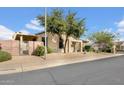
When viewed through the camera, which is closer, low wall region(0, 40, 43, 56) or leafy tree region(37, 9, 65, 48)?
low wall region(0, 40, 43, 56)

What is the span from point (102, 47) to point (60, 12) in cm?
2361

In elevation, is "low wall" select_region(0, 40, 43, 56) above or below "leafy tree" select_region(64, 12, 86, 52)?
below

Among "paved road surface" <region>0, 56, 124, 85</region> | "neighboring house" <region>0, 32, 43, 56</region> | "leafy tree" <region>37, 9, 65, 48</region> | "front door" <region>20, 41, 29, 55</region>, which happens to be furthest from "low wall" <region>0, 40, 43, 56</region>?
"paved road surface" <region>0, 56, 124, 85</region>

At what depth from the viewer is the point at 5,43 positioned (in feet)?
100

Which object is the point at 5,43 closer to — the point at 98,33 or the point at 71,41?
the point at 71,41

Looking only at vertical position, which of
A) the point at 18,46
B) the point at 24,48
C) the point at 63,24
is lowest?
the point at 24,48

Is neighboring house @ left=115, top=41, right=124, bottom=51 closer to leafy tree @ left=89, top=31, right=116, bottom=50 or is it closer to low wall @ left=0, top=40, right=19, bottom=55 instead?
leafy tree @ left=89, top=31, right=116, bottom=50

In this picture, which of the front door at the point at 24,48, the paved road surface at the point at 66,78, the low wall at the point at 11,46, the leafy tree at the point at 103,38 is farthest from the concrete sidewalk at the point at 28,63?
the leafy tree at the point at 103,38

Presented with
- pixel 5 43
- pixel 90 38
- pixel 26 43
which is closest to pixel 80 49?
pixel 90 38

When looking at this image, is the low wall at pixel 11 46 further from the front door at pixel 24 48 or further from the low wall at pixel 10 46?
the front door at pixel 24 48

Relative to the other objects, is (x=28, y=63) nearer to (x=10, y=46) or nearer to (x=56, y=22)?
(x=10, y=46)

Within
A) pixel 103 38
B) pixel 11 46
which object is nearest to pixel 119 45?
pixel 103 38

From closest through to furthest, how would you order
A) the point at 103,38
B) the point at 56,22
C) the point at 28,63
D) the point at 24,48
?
1. the point at 28,63
2. the point at 24,48
3. the point at 56,22
4. the point at 103,38

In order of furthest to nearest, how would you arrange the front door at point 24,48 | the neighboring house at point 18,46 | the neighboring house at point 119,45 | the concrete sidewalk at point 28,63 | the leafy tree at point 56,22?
the neighboring house at point 119,45
the leafy tree at point 56,22
the front door at point 24,48
the neighboring house at point 18,46
the concrete sidewalk at point 28,63
